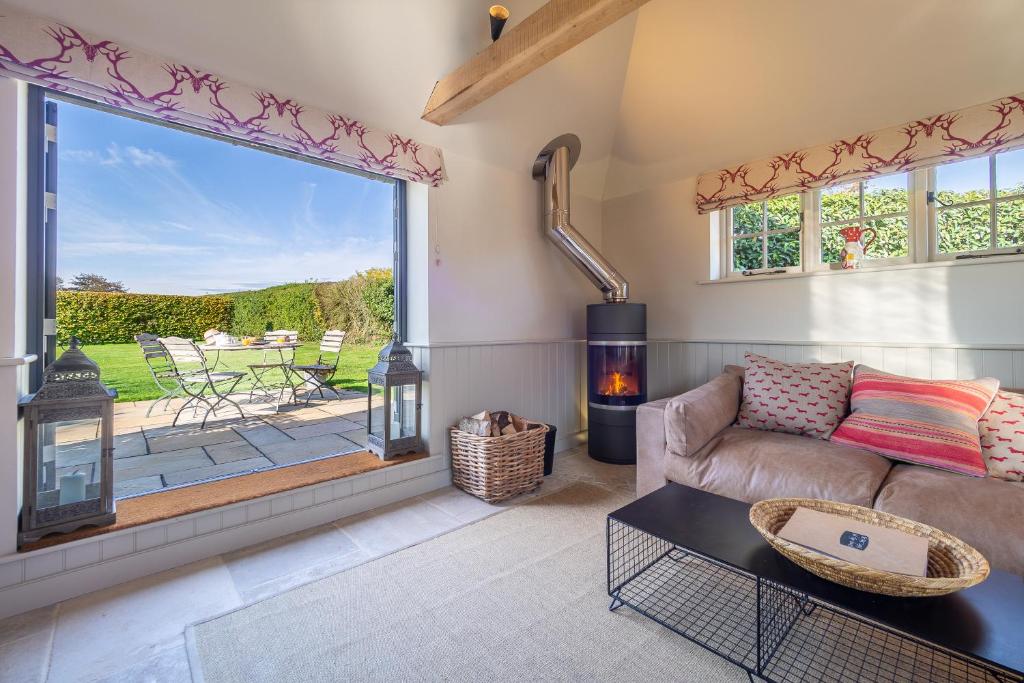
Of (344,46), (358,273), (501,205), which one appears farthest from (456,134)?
(358,273)

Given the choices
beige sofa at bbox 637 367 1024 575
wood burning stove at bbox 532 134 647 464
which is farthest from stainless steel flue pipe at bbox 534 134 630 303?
beige sofa at bbox 637 367 1024 575

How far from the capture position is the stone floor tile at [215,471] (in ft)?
7.84

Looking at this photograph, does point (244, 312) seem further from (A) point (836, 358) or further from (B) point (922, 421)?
(A) point (836, 358)

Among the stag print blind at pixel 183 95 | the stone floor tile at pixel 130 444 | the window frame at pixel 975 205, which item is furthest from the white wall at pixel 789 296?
the stone floor tile at pixel 130 444

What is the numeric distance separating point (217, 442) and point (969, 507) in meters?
3.89

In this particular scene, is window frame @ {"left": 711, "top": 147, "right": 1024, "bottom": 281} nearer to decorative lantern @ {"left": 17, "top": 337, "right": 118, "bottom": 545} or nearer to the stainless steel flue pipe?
the stainless steel flue pipe

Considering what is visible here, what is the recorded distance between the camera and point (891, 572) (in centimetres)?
103

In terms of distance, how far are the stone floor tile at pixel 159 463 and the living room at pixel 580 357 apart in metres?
0.19

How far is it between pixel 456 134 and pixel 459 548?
7.70 ft

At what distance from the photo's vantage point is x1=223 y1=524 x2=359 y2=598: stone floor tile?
179cm

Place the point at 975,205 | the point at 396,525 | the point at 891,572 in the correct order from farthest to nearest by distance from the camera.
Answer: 1. the point at 975,205
2. the point at 396,525
3. the point at 891,572

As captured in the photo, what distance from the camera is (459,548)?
200cm

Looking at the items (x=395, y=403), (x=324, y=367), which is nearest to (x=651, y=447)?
(x=395, y=403)

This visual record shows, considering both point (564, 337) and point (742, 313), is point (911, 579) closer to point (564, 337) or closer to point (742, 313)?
point (742, 313)
